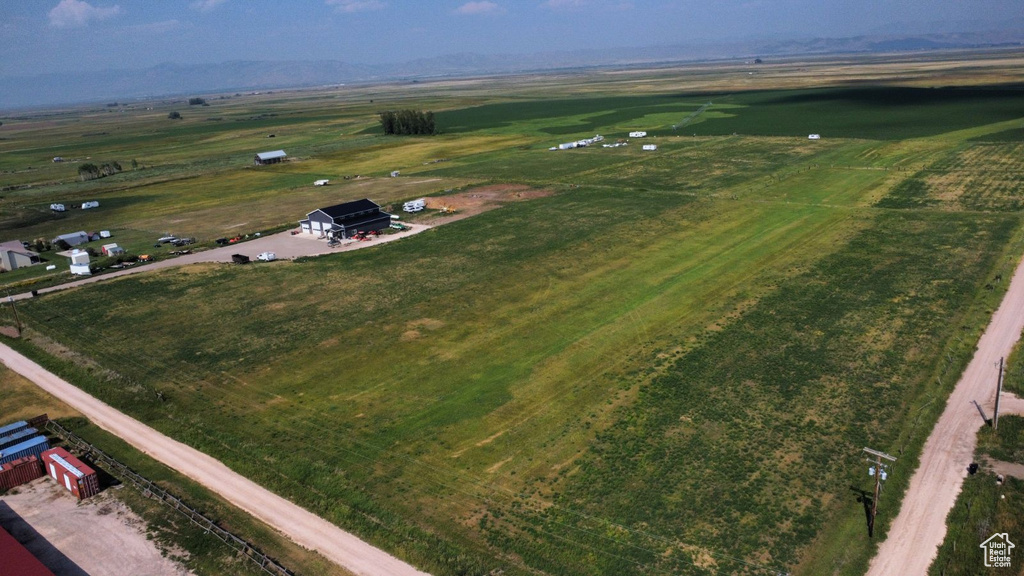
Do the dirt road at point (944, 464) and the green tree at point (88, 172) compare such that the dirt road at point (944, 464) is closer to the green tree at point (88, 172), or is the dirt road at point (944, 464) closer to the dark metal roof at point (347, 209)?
the dark metal roof at point (347, 209)

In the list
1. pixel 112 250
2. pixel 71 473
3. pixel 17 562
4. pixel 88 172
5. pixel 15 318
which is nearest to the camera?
pixel 17 562

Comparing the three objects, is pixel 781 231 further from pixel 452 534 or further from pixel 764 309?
pixel 452 534

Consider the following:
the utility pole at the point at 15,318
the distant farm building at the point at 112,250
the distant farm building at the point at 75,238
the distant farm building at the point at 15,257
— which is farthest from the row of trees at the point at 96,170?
the utility pole at the point at 15,318

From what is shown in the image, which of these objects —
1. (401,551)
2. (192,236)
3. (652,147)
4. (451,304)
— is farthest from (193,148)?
(401,551)

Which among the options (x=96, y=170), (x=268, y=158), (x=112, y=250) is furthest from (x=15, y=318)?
(x=96, y=170)

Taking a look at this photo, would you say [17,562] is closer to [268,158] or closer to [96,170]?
[268,158]

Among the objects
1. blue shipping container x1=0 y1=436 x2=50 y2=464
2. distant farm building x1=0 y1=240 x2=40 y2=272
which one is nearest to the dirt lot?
blue shipping container x1=0 y1=436 x2=50 y2=464
